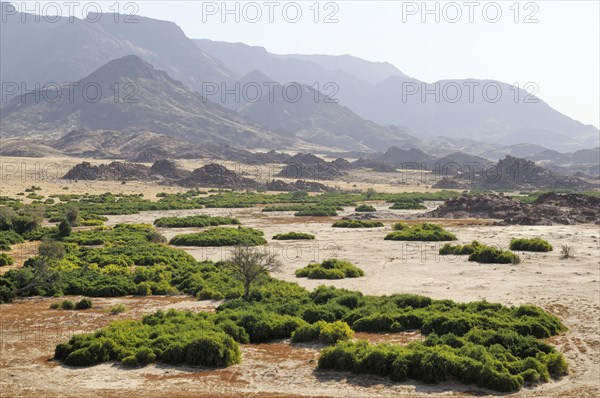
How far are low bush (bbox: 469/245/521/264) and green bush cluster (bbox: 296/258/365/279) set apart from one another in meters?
8.39

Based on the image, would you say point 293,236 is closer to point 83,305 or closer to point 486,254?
point 486,254

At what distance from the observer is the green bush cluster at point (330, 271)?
33938 millimetres

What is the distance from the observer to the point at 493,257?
126 feet

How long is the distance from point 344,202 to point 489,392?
233 ft

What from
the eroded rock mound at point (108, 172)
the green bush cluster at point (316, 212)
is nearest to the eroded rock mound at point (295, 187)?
the eroded rock mound at point (108, 172)

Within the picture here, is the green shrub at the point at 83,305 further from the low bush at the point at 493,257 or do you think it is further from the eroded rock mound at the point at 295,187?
the eroded rock mound at the point at 295,187

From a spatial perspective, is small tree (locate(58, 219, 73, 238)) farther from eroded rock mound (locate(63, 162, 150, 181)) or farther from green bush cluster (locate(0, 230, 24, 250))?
eroded rock mound (locate(63, 162, 150, 181))

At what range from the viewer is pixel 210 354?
63.3 ft

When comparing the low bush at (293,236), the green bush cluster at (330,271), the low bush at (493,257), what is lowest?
the green bush cluster at (330,271)

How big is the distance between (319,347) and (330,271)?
1276 centimetres

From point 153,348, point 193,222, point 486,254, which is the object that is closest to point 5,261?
point 153,348

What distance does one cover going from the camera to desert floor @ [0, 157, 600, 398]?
17.4 metres

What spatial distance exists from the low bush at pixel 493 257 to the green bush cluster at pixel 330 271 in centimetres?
839

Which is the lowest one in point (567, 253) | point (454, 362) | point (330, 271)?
point (454, 362)
